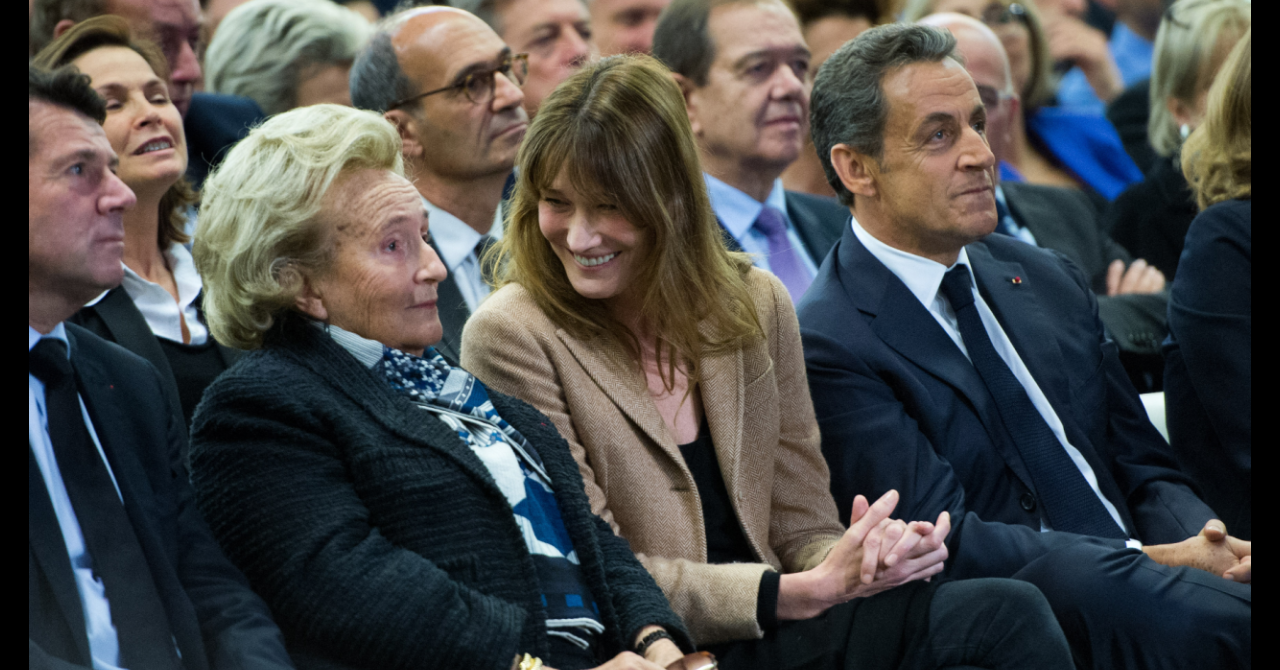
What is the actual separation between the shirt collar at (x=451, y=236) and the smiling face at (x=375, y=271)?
97 centimetres

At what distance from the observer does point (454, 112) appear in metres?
3.23

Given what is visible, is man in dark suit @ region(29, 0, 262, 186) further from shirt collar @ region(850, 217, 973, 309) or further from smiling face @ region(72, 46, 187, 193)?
shirt collar @ region(850, 217, 973, 309)

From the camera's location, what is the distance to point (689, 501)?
224 centimetres

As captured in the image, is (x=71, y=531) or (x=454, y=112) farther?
(x=454, y=112)

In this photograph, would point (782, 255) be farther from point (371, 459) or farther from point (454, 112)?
point (371, 459)

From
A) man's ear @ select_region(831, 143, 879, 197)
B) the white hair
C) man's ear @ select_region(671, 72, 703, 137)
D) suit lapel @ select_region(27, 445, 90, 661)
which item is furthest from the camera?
man's ear @ select_region(671, 72, 703, 137)

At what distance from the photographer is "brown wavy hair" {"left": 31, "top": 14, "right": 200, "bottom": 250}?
2.88 metres

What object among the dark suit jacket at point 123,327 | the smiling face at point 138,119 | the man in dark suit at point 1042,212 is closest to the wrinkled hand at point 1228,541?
the man in dark suit at point 1042,212

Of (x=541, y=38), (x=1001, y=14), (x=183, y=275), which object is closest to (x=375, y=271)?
(x=183, y=275)

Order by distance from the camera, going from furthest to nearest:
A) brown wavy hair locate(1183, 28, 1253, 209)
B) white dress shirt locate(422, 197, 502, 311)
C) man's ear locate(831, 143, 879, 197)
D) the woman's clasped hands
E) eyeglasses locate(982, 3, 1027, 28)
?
eyeglasses locate(982, 3, 1027, 28), white dress shirt locate(422, 197, 502, 311), brown wavy hair locate(1183, 28, 1253, 209), man's ear locate(831, 143, 879, 197), the woman's clasped hands

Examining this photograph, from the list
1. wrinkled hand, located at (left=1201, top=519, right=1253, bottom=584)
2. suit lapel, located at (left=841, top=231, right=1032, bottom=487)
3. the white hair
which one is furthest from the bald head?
the white hair

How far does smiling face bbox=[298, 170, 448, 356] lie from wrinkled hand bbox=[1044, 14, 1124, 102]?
446 cm

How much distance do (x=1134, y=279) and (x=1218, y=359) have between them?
3.89 ft

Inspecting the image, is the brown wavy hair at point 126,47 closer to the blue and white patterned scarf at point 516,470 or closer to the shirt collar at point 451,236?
the shirt collar at point 451,236
